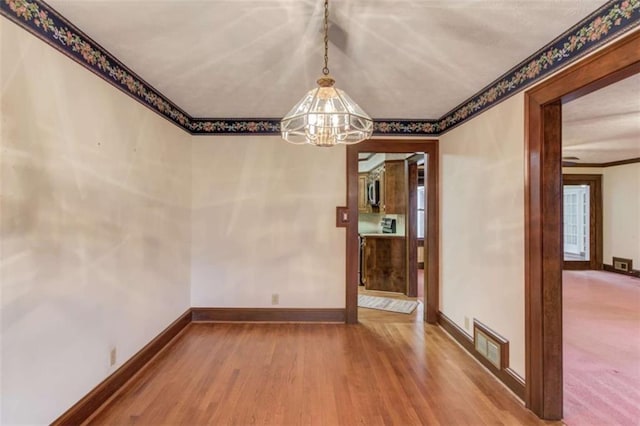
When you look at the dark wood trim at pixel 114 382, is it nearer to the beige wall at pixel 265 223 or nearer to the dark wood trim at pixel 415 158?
the beige wall at pixel 265 223

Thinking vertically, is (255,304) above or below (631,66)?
below

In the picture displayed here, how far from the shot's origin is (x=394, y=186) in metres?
5.33

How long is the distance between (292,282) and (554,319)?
2566mm

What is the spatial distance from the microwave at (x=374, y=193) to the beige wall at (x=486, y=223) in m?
2.21

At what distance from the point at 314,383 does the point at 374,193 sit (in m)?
4.07

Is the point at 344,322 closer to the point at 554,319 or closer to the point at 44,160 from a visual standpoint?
the point at 554,319

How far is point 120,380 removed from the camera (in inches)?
93.5

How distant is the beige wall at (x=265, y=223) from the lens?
3758 mm

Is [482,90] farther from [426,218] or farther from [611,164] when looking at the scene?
[611,164]

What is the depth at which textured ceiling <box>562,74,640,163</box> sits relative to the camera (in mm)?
2840

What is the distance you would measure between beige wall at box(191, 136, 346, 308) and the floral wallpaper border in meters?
0.80

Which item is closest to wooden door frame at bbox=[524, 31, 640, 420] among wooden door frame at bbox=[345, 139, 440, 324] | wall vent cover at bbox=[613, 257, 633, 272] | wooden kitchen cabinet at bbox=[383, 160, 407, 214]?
wooden door frame at bbox=[345, 139, 440, 324]

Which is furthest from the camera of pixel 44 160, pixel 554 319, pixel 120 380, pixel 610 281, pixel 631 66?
pixel 610 281

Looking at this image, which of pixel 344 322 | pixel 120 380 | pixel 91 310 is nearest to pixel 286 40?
pixel 91 310
